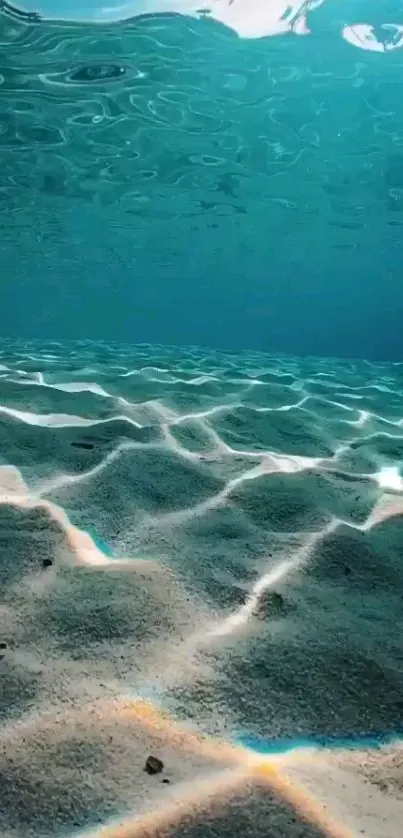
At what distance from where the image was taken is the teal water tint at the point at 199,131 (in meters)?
12.2

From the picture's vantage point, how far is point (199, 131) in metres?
17.2

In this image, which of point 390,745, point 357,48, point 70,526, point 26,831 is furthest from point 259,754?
point 357,48

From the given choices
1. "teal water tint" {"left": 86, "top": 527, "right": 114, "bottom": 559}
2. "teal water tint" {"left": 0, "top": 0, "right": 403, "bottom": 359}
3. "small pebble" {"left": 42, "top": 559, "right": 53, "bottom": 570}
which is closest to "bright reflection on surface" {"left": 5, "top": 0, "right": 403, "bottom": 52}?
"teal water tint" {"left": 0, "top": 0, "right": 403, "bottom": 359}

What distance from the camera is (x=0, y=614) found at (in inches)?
84.4

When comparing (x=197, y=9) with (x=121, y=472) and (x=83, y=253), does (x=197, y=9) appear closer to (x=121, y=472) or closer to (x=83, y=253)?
(x=121, y=472)

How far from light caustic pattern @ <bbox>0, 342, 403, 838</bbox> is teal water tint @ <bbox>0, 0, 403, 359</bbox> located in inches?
443

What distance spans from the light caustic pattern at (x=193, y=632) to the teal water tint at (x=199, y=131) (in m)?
11.3

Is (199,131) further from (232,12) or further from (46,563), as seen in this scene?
(46,563)

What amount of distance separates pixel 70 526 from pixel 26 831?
1451 millimetres

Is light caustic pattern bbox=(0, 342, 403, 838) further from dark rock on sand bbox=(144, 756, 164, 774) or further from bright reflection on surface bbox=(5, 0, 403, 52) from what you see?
bright reflection on surface bbox=(5, 0, 403, 52)

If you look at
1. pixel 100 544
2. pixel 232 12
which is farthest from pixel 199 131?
pixel 100 544

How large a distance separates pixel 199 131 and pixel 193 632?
17.7m

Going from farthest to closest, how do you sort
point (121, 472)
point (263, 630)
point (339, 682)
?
point (121, 472) → point (263, 630) → point (339, 682)

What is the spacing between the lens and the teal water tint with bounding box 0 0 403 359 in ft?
40.2
